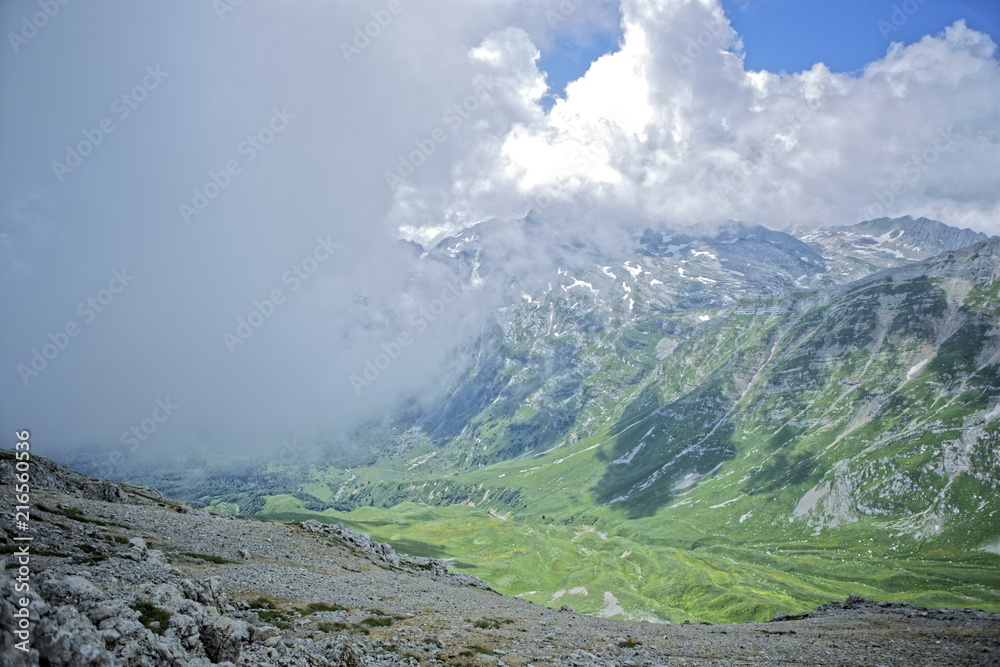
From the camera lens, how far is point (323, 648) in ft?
83.1

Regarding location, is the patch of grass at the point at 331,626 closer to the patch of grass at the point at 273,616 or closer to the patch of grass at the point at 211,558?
the patch of grass at the point at 273,616

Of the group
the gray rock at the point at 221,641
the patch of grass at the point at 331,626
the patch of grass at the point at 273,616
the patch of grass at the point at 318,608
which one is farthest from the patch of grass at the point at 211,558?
the gray rock at the point at 221,641

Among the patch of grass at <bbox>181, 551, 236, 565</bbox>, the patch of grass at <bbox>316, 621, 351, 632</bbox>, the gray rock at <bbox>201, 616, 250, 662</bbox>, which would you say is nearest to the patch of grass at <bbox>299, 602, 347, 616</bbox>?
the patch of grass at <bbox>316, 621, 351, 632</bbox>

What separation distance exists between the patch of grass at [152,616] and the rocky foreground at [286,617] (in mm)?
78

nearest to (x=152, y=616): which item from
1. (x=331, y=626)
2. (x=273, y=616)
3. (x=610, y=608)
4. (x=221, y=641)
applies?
(x=221, y=641)

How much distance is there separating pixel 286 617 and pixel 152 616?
37.7 ft

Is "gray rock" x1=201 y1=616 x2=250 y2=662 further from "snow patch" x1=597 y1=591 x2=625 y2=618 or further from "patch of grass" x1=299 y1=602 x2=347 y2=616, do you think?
"snow patch" x1=597 y1=591 x2=625 y2=618

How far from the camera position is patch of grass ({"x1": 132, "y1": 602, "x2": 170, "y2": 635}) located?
20.8 metres

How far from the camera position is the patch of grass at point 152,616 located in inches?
820

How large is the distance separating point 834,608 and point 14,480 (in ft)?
309

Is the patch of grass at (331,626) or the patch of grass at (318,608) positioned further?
the patch of grass at (318,608)

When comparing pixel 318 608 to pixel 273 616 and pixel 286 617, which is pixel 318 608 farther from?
pixel 273 616

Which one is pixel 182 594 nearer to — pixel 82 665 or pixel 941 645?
pixel 82 665

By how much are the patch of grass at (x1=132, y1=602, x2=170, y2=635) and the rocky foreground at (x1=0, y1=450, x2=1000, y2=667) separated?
0.26 feet
